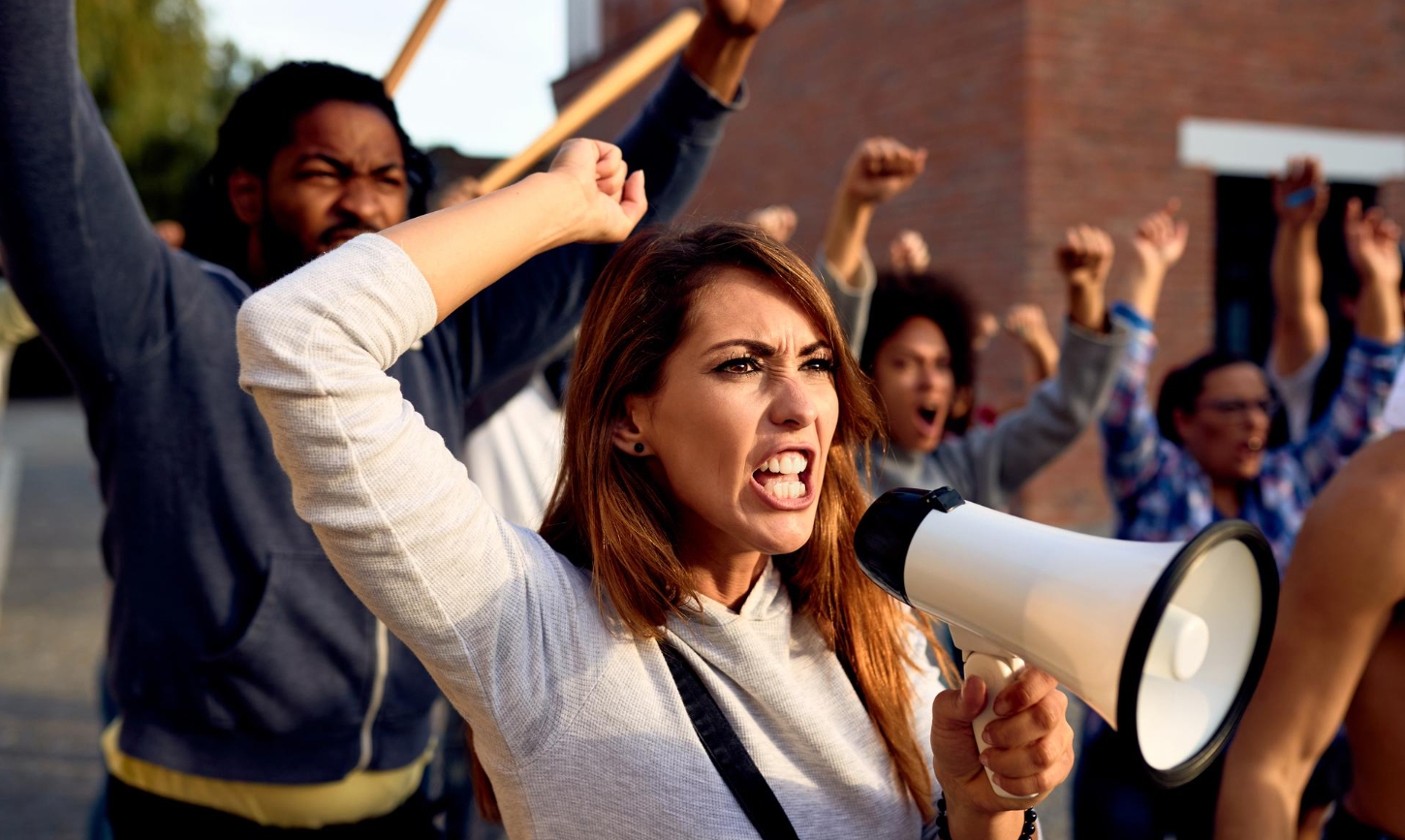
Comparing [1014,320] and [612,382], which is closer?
[612,382]

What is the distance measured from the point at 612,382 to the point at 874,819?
0.67 metres

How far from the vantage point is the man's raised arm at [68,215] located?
1.54 meters

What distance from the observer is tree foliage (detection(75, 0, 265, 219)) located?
17047 mm

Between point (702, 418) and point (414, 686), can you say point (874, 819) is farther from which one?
point (414, 686)

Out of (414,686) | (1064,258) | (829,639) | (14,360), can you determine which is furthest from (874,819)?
(14,360)

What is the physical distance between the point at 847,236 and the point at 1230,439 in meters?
1.37

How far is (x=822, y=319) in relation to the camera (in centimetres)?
165

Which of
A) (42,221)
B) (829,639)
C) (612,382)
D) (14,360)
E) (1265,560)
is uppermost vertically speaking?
(42,221)

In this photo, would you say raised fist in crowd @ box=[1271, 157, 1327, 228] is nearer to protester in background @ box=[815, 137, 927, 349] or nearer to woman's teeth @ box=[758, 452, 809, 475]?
protester in background @ box=[815, 137, 927, 349]

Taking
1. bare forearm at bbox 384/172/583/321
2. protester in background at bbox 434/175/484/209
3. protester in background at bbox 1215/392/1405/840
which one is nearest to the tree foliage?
protester in background at bbox 434/175/484/209

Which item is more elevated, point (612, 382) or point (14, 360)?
point (612, 382)

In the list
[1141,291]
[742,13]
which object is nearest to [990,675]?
[742,13]

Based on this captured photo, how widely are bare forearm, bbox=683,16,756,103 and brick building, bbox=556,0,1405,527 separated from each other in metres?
7.38

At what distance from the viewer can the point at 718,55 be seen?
214cm
